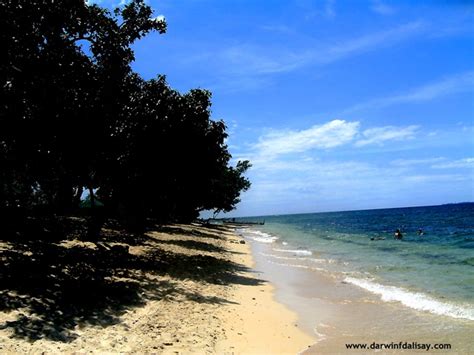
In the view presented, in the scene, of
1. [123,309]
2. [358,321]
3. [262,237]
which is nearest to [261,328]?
[358,321]

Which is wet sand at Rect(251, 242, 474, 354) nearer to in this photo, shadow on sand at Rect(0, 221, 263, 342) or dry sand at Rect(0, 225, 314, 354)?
dry sand at Rect(0, 225, 314, 354)

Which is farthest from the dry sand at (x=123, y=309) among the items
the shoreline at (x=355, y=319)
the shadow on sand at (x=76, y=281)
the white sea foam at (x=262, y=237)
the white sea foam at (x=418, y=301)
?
the white sea foam at (x=262, y=237)

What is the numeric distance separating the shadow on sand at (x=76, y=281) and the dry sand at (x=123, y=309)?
0.08 feet

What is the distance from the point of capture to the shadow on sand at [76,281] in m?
8.48

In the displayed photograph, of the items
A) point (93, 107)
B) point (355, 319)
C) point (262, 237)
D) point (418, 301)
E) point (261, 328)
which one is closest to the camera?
point (261, 328)

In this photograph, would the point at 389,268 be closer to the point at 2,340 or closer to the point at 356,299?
the point at 356,299

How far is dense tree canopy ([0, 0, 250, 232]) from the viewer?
13.2 metres

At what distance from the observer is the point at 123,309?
9930 millimetres

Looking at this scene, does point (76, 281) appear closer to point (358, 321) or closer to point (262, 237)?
point (358, 321)

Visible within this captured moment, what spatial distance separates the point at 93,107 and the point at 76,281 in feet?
24.8

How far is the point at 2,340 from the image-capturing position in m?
7.05

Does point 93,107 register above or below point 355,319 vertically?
above

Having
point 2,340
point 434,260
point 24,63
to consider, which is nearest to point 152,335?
point 2,340

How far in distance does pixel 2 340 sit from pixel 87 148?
1113 cm
